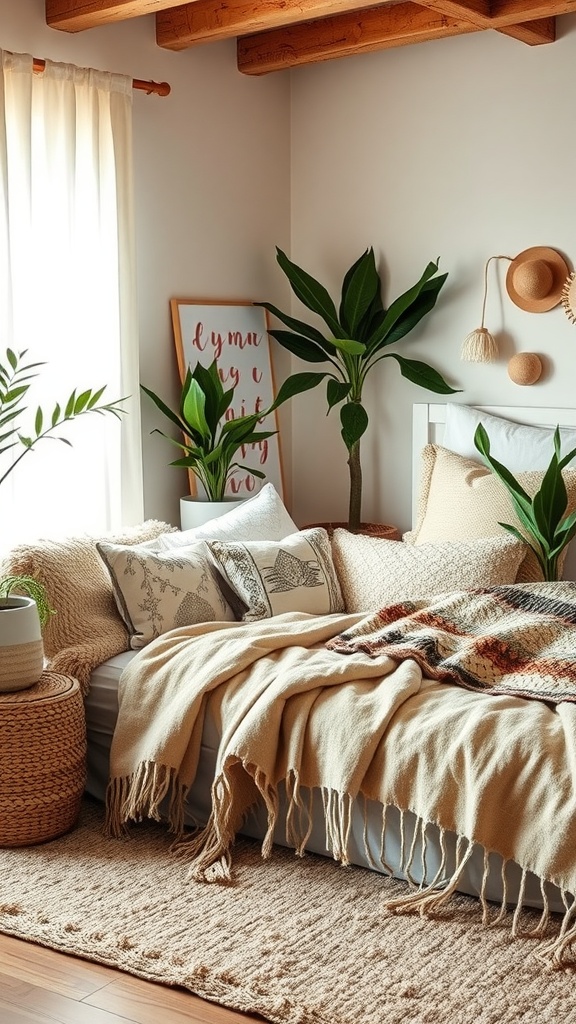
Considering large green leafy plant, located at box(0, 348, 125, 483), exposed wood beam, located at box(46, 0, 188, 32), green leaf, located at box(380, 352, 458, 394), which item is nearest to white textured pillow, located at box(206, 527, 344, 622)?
large green leafy plant, located at box(0, 348, 125, 483)

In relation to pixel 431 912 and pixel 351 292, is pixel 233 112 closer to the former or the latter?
pixel 351 292

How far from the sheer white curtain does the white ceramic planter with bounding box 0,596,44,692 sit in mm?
764

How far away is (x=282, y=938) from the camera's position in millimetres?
2408

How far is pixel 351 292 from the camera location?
4.44 metres

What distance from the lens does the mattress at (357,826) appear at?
2.50 meters

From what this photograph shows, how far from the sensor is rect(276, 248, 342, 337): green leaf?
14.5ft

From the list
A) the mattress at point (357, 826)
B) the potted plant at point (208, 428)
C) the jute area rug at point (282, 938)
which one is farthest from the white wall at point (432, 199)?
the jute area rug at point (282, 938)

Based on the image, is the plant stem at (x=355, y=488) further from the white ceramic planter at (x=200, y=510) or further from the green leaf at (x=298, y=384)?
the white ceramic planter at (x=200, y=510)

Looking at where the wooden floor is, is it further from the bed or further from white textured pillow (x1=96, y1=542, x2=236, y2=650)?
white textured pillow (x1=96, y1=542, x2=236, y2=650)

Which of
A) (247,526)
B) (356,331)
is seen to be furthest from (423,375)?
(247,526)

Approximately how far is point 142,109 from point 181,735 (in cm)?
233

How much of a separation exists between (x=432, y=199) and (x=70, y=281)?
148cm

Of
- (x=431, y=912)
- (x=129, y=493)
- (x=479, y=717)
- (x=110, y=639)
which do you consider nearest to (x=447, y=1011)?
(x=431, y=912)

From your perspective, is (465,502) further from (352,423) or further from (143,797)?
(143,797)
